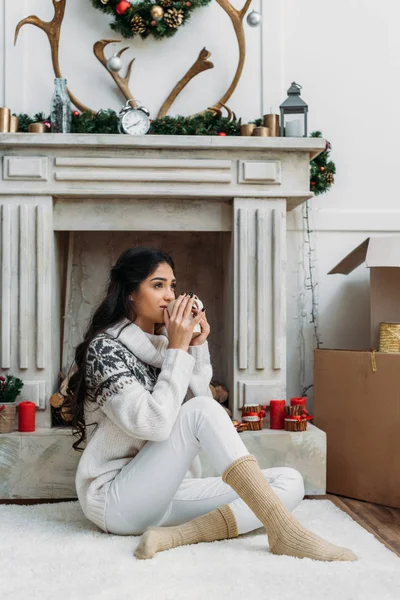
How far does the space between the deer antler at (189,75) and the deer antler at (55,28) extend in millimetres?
345

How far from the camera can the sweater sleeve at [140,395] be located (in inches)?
73.4

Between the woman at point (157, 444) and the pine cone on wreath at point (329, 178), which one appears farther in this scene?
the pine cone on wreath at point (329, 178)

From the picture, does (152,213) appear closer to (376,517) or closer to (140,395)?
(140,395)

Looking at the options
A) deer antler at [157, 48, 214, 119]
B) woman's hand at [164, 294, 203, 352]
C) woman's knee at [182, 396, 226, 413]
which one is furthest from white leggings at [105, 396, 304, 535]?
deer antler at [157, 48, 214, 119]

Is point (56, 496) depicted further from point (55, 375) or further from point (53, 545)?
point (53, 545)

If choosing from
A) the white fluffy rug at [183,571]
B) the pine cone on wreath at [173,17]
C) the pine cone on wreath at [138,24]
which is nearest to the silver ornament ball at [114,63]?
the pine cone on wreath at [138,24]

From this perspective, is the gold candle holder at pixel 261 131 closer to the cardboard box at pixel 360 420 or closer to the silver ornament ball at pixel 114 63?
the silver ornament ball at pixel 114 63

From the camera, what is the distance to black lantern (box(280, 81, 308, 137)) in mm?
2951

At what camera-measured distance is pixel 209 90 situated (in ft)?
10.7

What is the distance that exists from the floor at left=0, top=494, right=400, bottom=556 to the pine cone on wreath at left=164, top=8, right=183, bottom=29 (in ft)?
6.83

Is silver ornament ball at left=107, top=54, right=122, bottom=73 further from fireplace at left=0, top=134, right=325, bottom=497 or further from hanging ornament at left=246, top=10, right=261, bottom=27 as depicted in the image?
hanging ornament at left=246, top=10, right=261, bottom=27

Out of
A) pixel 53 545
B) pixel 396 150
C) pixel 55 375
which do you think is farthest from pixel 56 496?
pixel 396 150

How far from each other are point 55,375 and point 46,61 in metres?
1.43

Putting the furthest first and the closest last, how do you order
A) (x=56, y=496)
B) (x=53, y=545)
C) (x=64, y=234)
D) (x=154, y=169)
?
(x=64, y=234) → (x=154, y=169) → (x=56, y=496) → (x=53, y=545)
